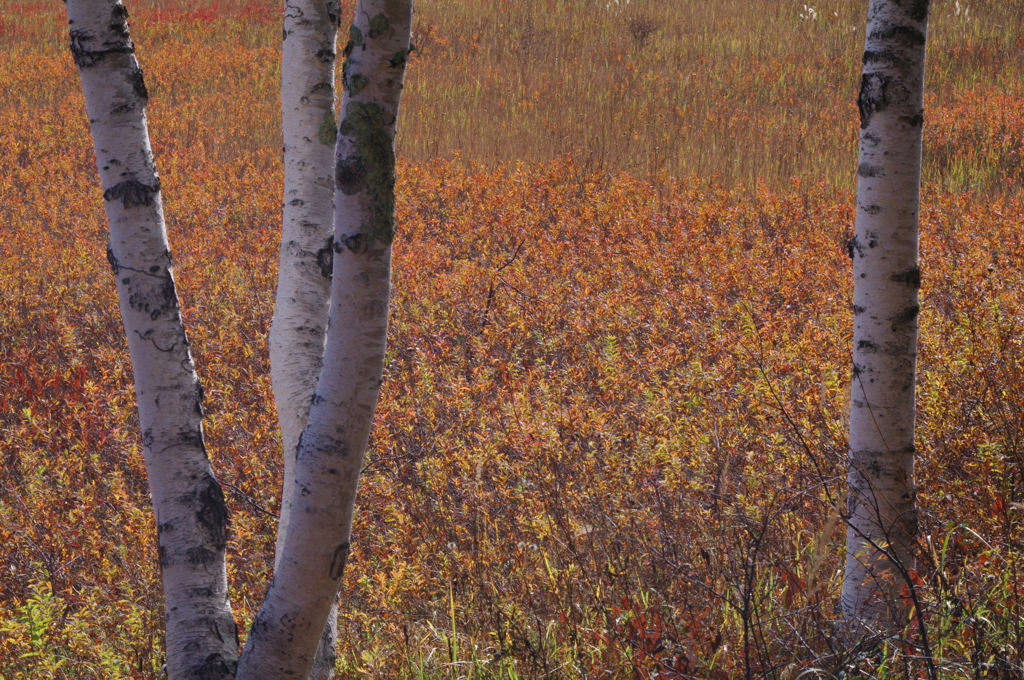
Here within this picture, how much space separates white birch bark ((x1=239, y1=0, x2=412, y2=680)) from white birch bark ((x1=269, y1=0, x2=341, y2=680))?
3.27 ft

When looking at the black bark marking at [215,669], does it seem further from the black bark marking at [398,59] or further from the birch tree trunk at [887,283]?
the birch tree trunk at [887,283]

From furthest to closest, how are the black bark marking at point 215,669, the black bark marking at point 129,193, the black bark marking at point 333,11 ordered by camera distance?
the black bark marking at point 333,11, the black bark marking at point 129,193, the black bark marking at point 215,669

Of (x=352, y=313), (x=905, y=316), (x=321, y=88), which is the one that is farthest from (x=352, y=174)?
(x=905, y=316)

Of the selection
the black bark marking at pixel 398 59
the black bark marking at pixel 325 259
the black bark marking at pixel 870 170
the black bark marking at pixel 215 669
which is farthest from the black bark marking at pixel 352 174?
the black bark marking at pixel 870 170

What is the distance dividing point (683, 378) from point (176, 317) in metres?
3.38

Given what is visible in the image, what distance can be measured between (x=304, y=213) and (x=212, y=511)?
120 cm

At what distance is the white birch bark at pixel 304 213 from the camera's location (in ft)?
10.3

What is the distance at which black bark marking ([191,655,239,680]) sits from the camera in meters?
2.37

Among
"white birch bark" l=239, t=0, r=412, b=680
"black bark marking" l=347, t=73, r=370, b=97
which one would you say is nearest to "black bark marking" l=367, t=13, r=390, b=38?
"white birch bark" l=239, t=0, r=412, b=680

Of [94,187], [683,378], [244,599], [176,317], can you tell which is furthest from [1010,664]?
[94,187]

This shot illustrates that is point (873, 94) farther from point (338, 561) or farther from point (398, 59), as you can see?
point (338, 561)

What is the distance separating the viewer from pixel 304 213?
3195 mm

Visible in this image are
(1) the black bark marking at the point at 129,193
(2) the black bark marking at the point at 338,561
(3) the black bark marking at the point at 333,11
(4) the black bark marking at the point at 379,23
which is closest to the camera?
(4) the black bark marking at the point at 379,23

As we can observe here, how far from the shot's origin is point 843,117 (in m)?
12.4
